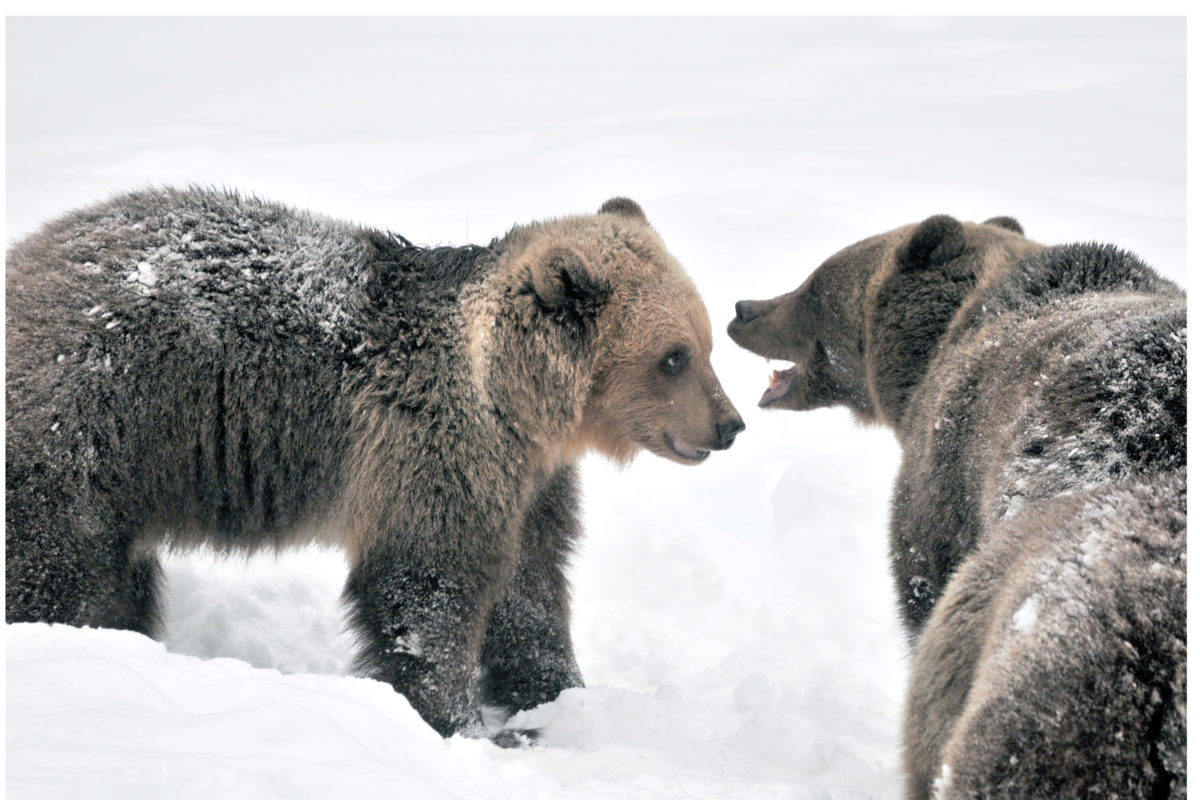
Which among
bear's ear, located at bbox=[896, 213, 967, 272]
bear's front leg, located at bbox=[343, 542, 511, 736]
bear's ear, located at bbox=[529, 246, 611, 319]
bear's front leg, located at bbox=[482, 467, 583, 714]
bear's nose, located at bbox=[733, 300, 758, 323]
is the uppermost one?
bear's ear, located at bbox=[529, 246, 611, 319]

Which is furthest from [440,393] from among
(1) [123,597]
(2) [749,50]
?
(2) [749,50]

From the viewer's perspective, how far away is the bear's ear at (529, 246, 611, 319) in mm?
4973

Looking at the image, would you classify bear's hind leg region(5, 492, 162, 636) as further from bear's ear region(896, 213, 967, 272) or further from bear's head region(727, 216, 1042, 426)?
bear's ear region(896, 213, 967, 272)

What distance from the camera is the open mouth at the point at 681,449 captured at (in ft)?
17.8

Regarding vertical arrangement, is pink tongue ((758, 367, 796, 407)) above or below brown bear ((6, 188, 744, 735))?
below

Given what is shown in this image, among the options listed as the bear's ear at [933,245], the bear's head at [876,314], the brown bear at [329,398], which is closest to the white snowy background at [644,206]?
the brown bear at [329,398]

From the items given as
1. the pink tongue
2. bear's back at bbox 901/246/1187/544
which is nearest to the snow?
bear's back at bbox 901/246/1187/544

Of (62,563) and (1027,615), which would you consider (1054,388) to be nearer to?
(1027,615)

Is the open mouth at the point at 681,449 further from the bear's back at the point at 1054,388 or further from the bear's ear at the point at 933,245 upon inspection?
the bear's ear at the point at 933,245

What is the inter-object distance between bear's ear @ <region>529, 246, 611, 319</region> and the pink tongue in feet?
5.42

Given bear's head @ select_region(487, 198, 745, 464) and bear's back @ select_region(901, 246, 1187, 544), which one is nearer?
bear's back @ select_region(901, 246, 1187, 544)

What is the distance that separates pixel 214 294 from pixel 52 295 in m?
0.63

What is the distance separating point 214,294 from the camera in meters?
4.68

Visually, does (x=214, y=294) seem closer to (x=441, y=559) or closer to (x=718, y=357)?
(x=441, y=559)
